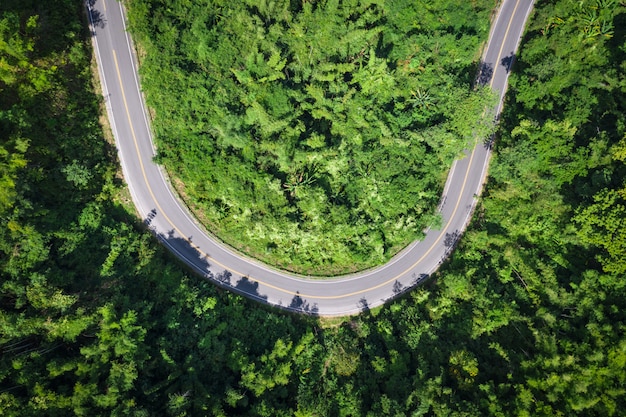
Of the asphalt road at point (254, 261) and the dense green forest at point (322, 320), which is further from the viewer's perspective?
the asphalt road at point (254, 261)

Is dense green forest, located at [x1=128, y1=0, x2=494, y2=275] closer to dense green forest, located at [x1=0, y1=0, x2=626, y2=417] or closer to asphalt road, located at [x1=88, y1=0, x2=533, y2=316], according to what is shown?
asphalt road, located at [x1=88, y1=0, x2=533, y2=316]

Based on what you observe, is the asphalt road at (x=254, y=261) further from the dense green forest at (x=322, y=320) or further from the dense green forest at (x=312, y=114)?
the dense green forest at (x=312, y=114)

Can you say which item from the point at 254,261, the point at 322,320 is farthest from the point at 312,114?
the point at 322,320

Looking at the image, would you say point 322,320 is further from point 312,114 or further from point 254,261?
point 312,114

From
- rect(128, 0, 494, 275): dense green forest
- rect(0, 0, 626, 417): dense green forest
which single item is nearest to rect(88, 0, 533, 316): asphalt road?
rect(0, 0, 626, 417): dense green forest

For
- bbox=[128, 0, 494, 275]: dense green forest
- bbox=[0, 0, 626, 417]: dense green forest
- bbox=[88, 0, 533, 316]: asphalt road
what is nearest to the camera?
bbox=[0, 0, 626, 417]: dense green forest

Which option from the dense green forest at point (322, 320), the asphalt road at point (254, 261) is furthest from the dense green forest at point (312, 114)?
the dense green forest at point (322, 320)
